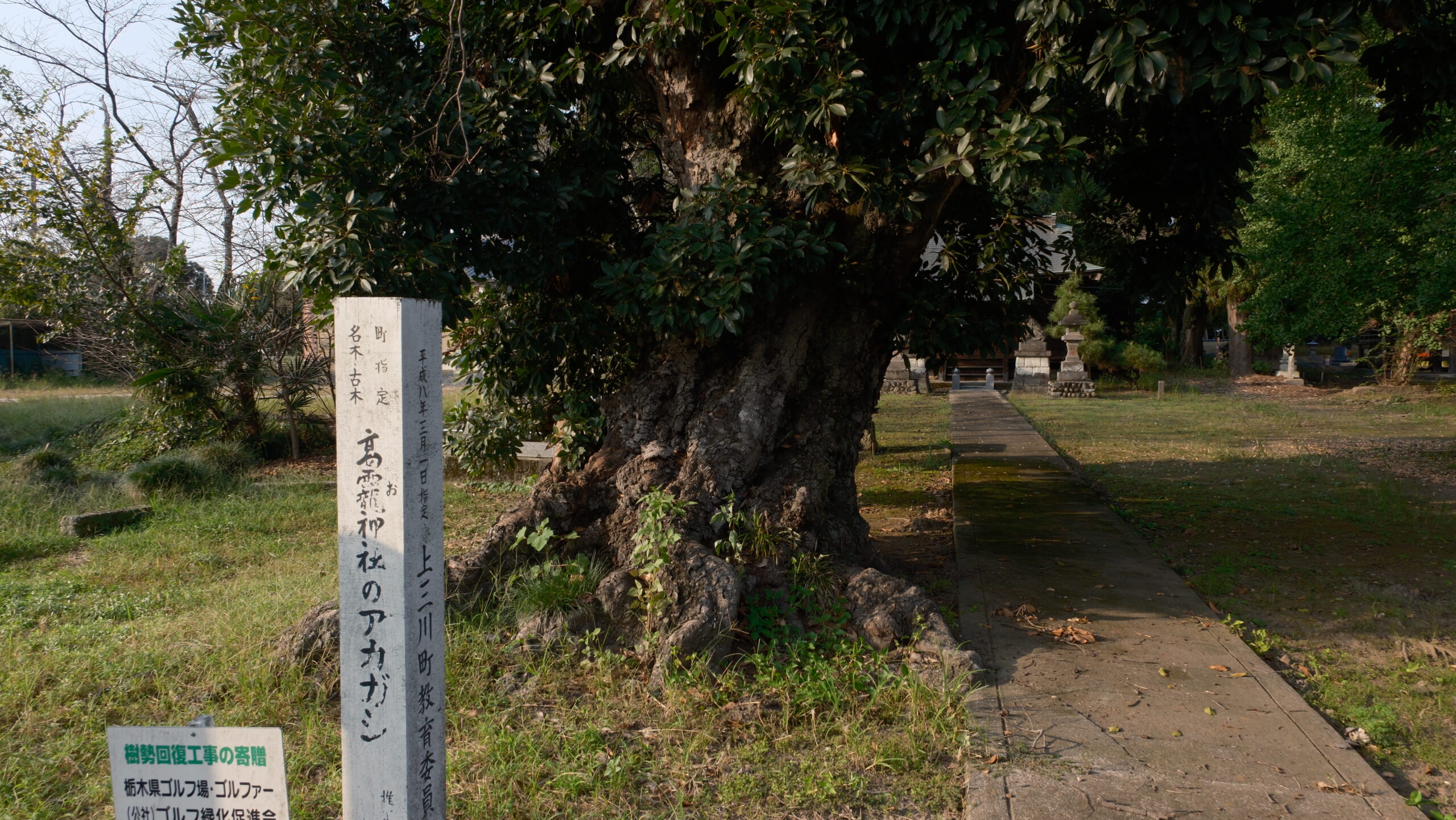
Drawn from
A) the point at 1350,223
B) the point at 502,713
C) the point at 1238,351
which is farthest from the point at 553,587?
the point at 1238,351

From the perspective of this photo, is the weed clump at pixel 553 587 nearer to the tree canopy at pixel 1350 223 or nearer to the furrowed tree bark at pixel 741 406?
the furrowed tree bark at pixel 741 406

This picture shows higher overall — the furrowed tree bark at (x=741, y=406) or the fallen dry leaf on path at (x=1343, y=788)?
the furrowed tree bark at (x=741, y=406)

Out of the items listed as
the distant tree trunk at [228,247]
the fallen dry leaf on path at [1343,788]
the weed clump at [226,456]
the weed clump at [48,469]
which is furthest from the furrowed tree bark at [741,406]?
the distant tree trunk at [228,247]

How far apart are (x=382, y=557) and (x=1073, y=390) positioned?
71.7ft

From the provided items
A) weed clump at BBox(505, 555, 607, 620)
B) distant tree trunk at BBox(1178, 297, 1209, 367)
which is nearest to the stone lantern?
distant tree trunk at BBox(1178, 297, 1209, 367)

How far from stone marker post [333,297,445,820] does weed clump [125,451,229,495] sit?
7.16 metres

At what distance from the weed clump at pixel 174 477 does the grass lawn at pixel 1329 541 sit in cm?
876

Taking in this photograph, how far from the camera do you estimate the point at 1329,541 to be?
705 cm

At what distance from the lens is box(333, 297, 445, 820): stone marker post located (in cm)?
258

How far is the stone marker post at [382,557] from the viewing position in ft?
8.46

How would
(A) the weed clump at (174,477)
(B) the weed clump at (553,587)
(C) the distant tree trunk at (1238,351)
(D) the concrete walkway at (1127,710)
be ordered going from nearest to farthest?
(D) the concrete walkway at (1127,710) < (B) the weed clump at (553,587) < (A) the weed clump at (174,477) < (C) the distant tree trunk at (1238,351)

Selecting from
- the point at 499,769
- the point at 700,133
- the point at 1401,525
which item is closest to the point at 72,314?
the point at 700,133

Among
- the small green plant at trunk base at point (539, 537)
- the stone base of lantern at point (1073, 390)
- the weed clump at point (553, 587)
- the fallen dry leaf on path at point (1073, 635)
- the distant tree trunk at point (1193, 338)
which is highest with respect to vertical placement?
the distant tree trunk at point (1193, 338)

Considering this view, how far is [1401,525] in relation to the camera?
7512 mm
